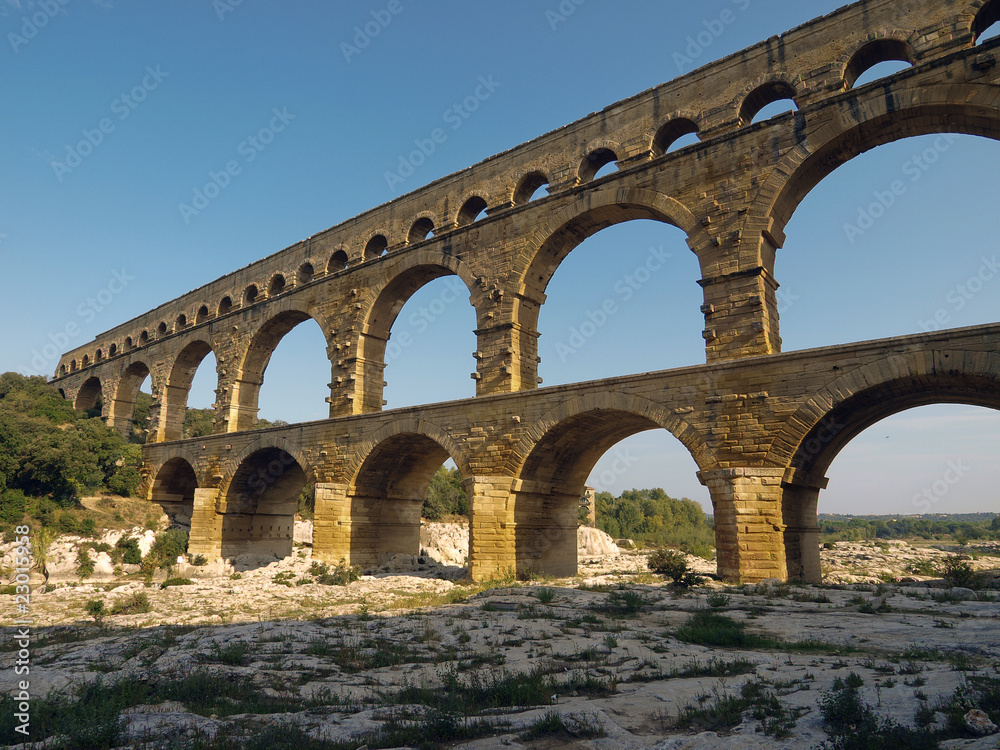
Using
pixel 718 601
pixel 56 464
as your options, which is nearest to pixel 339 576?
pixel 718 601

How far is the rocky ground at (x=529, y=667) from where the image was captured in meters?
4.15

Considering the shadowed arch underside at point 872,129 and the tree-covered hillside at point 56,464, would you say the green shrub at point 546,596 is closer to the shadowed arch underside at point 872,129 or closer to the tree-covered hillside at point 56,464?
the shadowed arch underside at point 872,129

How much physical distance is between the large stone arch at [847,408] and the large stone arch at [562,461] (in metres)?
2.00

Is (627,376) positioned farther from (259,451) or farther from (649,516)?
(649,516)

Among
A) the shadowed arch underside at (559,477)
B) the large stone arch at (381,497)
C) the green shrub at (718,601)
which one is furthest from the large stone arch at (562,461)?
the green shrub at (718,601)

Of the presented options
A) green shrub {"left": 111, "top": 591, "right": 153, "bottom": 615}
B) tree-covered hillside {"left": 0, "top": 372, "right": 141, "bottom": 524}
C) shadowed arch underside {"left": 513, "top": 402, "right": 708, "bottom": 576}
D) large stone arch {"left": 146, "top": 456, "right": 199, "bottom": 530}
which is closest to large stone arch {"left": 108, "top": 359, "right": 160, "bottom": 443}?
tree-covered hillside {"left": 0, "top": 372, "right": 141, "bottom": 524}

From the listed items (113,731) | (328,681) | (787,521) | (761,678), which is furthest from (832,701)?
(787,521)

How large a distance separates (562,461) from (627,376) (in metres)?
3.53

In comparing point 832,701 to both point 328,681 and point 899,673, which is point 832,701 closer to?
point 899,673

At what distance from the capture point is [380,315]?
68.5ft

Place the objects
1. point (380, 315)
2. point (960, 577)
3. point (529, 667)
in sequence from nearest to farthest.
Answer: point (529, 667) → point (960, 577) → point (380, 315)

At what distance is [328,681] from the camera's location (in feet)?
19.6

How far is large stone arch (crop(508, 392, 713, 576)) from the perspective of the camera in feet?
45.1

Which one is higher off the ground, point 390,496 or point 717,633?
point 390,496
